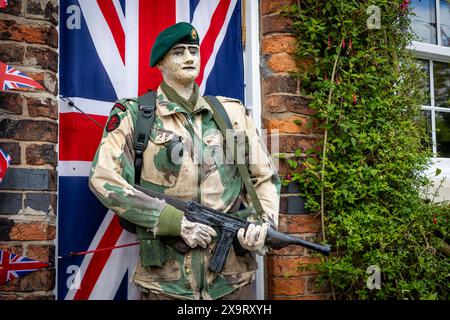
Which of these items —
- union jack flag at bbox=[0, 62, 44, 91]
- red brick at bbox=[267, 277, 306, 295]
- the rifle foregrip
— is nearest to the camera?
union jack flag at bbox=[0, 62, 44, 91]

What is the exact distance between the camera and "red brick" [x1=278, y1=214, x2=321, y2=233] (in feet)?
10.7

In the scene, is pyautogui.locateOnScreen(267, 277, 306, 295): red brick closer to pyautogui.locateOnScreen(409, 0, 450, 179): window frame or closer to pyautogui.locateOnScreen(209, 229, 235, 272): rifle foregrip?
pyautogui.locateOnScreen(209, 229, 235, 272): rifle foregrip

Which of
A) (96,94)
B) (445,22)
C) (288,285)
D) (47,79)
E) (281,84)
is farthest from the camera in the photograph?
(445,22)

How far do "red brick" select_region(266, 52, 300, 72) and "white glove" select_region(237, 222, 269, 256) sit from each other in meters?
1.27

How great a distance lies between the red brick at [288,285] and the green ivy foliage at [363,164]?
0.15 meters

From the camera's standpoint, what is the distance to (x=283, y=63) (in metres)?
3.35

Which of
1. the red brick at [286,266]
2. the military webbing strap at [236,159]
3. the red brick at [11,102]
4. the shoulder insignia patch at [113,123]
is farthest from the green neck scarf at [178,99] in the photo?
the red brick at [286,266]

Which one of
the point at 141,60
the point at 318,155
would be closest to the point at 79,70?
the point at 141,60

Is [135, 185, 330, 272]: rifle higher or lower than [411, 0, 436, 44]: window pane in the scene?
lower

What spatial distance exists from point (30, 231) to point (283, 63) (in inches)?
71.9

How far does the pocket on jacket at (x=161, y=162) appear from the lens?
101 inches

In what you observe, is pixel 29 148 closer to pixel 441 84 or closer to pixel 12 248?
pixel 12 248

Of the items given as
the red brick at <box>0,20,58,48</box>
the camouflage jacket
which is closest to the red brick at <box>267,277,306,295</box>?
the camouflage jacket

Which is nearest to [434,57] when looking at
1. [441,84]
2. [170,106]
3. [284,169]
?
[441,84]
